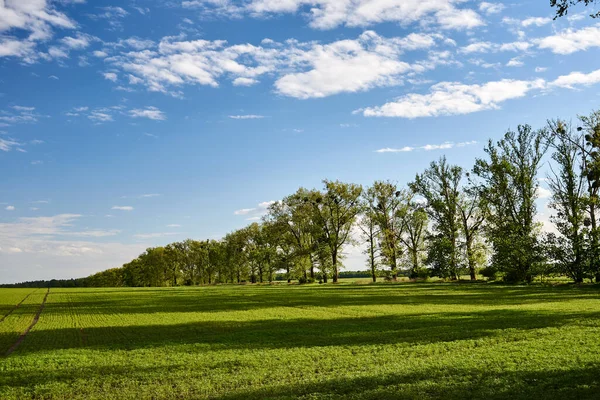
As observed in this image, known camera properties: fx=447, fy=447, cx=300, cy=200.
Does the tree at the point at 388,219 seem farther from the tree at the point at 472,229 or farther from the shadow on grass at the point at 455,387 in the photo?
the shadow on grass at the point at 455,387

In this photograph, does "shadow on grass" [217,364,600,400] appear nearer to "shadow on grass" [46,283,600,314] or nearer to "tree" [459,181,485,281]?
"shadow on grass" [46,283,600,314]

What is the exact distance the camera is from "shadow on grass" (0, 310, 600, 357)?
71.4ft

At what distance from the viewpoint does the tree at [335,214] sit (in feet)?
319

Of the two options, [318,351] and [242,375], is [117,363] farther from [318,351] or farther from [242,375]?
[318,351]

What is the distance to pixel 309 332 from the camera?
24.9 m

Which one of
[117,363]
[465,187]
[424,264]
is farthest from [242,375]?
[424,264]

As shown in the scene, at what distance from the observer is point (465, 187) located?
80.9 meters

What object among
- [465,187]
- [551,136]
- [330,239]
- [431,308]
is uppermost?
[551,136]

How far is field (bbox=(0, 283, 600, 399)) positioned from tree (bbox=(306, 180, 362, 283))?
6615cm

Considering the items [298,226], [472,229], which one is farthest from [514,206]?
[298,226]

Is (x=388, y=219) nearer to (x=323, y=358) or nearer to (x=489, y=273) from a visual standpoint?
(x=489, y=273)

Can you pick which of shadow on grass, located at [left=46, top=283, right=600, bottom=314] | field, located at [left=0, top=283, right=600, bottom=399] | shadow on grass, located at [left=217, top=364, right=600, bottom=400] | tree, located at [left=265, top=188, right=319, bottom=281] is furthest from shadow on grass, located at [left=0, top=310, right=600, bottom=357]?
tree, located at [left=265, top=188, right=319, bottom=281]

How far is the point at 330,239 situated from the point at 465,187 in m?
30.8

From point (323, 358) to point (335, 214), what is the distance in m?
81.1
